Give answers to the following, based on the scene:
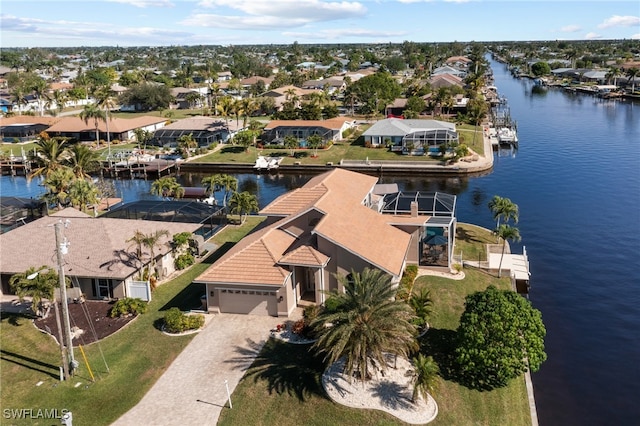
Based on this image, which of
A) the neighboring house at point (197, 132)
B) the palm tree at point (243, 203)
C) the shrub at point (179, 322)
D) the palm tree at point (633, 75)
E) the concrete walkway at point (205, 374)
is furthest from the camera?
the palm tree at point (633, 75)

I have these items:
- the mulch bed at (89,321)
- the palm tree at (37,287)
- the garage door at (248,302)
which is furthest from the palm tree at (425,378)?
the palm tree at (37,287)

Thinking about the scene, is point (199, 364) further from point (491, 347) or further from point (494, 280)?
point (494, 280)

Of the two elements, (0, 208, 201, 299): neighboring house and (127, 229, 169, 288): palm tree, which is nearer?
(0, 208, 201, 299): neighboring house

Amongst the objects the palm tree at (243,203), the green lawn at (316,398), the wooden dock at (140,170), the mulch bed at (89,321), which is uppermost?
the palm tree at (243,203)

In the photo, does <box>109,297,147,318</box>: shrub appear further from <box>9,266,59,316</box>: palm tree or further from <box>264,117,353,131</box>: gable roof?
<box>264,117,353,131</box>: gable roof

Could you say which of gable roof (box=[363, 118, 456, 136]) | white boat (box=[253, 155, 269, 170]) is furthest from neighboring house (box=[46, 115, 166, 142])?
gable roof (box=[363, 118, 456, 136])

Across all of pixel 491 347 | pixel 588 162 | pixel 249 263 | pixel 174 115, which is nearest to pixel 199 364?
pixel 249 263

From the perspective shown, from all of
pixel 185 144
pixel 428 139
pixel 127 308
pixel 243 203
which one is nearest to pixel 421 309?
pixel 127 308

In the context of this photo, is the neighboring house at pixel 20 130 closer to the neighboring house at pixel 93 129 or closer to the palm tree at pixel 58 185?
the neighboring house at pixel 93 129
